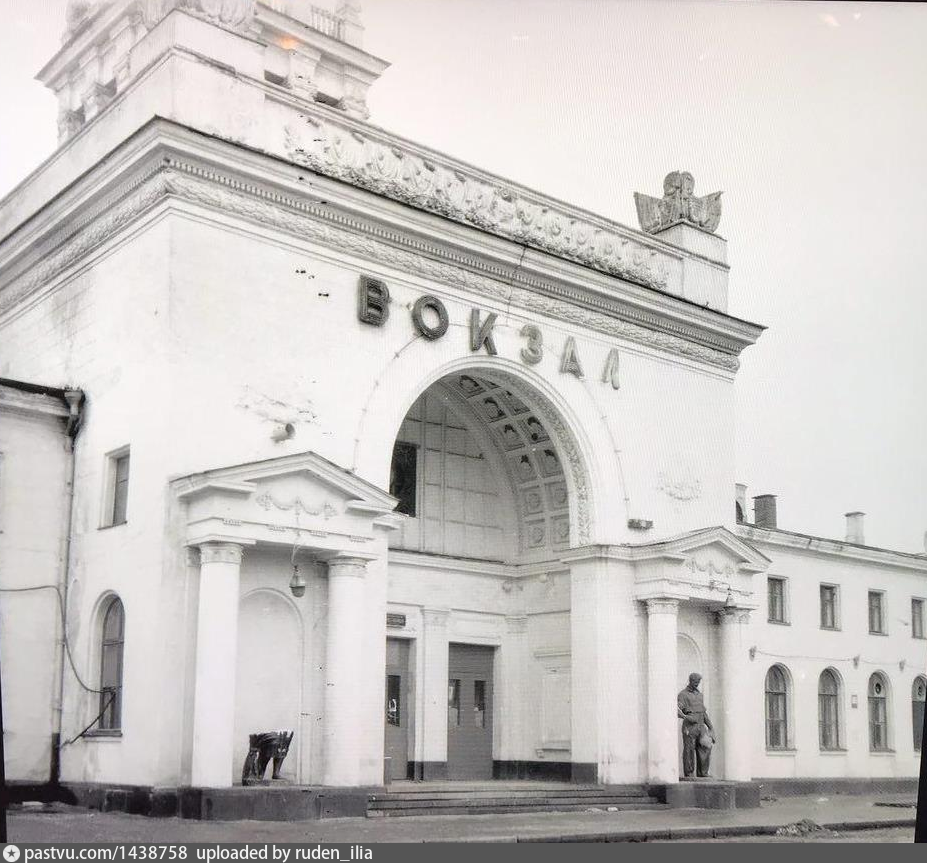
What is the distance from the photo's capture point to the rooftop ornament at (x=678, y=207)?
925 inches

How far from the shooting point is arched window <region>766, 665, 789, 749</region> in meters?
25.2

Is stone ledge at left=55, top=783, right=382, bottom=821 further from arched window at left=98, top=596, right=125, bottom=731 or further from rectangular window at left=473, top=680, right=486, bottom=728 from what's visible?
rectangular window at left=473, top=680, right=486, bottom=728

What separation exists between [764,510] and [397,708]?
11.0 metres

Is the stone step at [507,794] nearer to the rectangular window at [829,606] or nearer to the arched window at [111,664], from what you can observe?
the arched window at [111,664]

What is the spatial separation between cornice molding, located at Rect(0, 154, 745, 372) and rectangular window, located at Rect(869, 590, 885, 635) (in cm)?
825

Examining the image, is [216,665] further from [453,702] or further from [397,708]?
[453,702]

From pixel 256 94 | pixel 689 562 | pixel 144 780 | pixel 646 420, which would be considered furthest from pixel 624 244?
pixel 144 780

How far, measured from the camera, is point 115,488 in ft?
56.9

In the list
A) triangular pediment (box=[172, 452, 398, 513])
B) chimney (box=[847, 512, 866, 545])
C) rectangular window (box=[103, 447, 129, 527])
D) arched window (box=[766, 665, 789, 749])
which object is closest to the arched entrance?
triangular pediment (box=[172, 452, 398, 513])

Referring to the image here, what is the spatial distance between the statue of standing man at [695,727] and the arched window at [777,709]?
480 cm

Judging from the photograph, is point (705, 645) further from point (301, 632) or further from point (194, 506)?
point (194, 506)

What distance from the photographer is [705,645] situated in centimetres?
2180

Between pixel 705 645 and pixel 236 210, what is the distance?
10.0 meters
